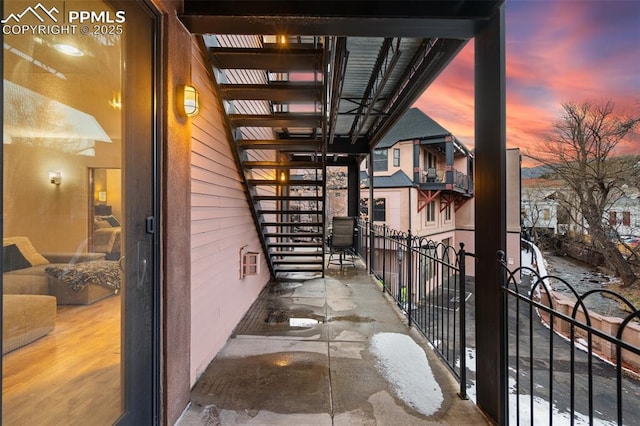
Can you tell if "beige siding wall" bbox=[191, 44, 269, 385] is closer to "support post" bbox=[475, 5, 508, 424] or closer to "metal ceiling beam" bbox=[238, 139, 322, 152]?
"metal ceiling beam" bbox=[238, 139, 322, 152]

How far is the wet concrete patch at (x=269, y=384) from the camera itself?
196cm

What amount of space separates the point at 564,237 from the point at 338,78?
1869cm

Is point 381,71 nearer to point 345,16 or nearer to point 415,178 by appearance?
point 345,16

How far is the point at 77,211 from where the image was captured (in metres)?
1.23

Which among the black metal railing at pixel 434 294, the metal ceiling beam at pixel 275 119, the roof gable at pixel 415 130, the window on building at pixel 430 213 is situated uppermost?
the roof gable at pixel 415 130

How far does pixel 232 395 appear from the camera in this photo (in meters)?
2.06

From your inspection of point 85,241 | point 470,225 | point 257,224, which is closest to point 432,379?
point 85,241

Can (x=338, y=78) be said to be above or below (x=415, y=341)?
above

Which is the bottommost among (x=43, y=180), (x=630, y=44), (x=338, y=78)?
(x=43, y=180)

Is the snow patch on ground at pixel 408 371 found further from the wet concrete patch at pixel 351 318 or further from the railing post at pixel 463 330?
the wet concrete patch at pixel 351 318

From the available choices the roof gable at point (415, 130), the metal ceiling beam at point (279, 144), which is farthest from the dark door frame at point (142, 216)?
the roof gable at point (415, 130)

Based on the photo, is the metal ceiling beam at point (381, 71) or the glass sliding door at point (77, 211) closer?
the glass sliding door at point (77, 211)

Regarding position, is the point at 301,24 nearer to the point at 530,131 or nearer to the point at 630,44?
the point at 630,44

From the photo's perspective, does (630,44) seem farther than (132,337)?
Yes
